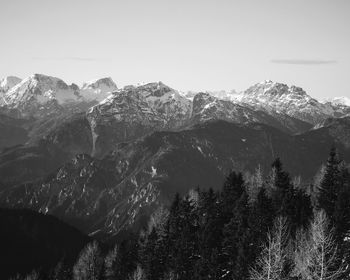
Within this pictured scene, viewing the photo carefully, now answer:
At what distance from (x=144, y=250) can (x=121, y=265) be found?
8.28 metres

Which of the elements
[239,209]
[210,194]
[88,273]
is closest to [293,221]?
[239,209]

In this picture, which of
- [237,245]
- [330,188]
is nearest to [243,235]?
[237,245]

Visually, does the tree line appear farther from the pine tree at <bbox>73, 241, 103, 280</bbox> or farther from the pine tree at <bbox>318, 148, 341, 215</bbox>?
the pine tree at <bbox>73, 241, 103, 280</bbox>

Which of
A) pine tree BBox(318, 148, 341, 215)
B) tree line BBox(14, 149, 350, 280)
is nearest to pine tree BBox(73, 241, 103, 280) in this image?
tree line BBox(14, 149, 350, 280)

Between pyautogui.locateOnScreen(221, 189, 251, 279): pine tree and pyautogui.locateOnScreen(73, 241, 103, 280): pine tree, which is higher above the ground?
pyautogui.locateOnScreen(221, 189, 251, 279): pine tree

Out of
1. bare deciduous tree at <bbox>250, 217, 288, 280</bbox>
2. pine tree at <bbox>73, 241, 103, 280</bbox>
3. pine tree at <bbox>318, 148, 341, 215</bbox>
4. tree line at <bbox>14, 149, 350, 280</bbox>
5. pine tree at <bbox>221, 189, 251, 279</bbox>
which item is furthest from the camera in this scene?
pine tree at <bbox>73, 241, 103, 280</bbox>

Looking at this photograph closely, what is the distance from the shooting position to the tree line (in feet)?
231

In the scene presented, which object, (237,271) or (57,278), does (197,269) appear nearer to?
(237,271)

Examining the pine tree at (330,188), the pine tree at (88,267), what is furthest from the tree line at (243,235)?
the pine tree at (88,267)

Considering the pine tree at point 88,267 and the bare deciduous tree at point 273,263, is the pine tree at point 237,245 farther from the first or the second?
the pine tree at point 88,267

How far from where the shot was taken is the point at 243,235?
→ 76.9 meters

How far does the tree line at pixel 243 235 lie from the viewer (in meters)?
70.4

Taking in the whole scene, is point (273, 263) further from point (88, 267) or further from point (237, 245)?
point (88, 267)

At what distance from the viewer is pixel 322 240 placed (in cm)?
5541
